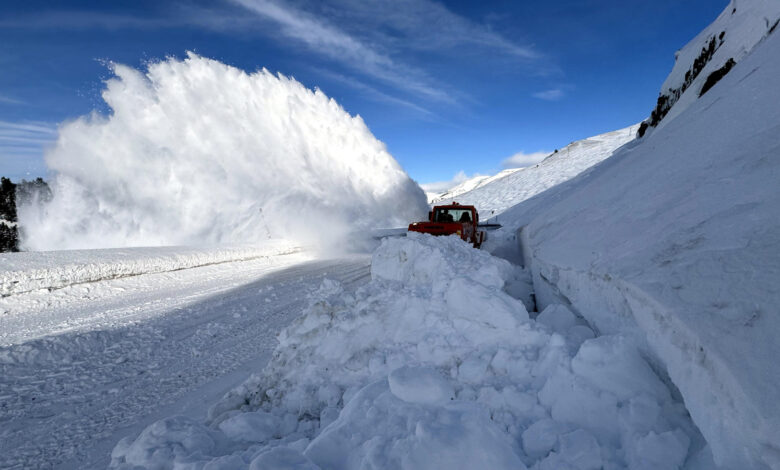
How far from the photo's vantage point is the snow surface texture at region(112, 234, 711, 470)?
5.99 feet

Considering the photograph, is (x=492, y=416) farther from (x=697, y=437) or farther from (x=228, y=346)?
(x=228, y=346)

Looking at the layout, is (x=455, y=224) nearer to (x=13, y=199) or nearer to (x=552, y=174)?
(x=13, y=199)

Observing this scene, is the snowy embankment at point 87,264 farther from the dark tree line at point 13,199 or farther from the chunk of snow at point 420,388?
the dark tree line at point 13,199

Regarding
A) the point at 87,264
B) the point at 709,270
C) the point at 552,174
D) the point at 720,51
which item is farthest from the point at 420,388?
the point at 552,174

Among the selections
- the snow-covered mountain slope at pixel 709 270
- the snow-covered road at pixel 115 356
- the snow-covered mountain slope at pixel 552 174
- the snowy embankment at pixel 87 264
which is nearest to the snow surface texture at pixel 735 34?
the snow-covered mountain slope at pixel 709 270

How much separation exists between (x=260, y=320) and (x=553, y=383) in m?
5.14

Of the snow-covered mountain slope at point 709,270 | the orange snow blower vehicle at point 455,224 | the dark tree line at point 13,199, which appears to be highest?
the dark tree line at point 13,199

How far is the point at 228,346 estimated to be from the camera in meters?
5.23

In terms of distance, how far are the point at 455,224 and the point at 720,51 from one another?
978cm

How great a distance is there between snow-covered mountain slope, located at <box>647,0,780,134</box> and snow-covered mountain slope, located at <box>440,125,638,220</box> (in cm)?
1393

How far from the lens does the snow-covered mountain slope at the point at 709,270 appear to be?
1443mm

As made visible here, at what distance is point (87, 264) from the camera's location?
30.6 feet

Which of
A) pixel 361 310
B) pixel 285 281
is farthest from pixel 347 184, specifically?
pixel 361 310

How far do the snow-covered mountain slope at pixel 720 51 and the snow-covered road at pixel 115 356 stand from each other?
11031mm
